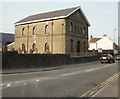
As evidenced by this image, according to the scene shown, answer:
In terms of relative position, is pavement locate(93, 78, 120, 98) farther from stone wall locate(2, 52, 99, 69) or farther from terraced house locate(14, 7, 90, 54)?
terraced house locate(14, 7, 90, 54)

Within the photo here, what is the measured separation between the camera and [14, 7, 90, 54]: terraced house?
33438 millimetres

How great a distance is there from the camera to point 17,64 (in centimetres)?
1622

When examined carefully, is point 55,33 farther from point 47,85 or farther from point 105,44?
point 105,44

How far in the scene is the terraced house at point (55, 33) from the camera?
3344 centimetres

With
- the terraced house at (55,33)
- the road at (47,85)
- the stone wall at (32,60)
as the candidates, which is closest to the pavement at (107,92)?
the road at (47,85)

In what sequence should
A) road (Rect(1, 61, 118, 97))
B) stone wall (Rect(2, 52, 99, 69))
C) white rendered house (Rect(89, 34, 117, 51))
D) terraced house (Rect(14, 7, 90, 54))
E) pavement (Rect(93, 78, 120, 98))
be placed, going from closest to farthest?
pavement (Rect(93, 78, 120, 98)) < road (Rect(1, 61, 118, 97)) < stone wall (Rect(2, 52, 99, 69)) < terraced house (Rect(14, 7, 90, 54)) < white rendered house (Rect(89, 34, 117, 51))

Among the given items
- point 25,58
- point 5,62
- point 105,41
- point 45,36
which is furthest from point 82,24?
point 105,41

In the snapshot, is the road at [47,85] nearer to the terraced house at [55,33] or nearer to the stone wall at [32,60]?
the stone wall at [32,60]

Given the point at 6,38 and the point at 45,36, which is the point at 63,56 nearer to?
the point at 45,36

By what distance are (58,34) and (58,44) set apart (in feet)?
7.24

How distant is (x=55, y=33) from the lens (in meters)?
34.4

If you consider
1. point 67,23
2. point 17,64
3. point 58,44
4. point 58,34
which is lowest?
point 17,64

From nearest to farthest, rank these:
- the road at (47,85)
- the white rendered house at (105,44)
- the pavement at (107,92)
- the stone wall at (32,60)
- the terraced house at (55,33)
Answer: the pavement at (107,92) → the road at (47,85) → the stone wall at (32,60) → the terraced house at (55,33) → the white rendered house at (105,44)

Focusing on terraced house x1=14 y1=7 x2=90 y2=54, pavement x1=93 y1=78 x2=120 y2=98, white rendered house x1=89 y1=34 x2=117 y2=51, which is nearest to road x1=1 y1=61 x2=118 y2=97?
pavement x1=93 y1=78 x2=120 y2=98
